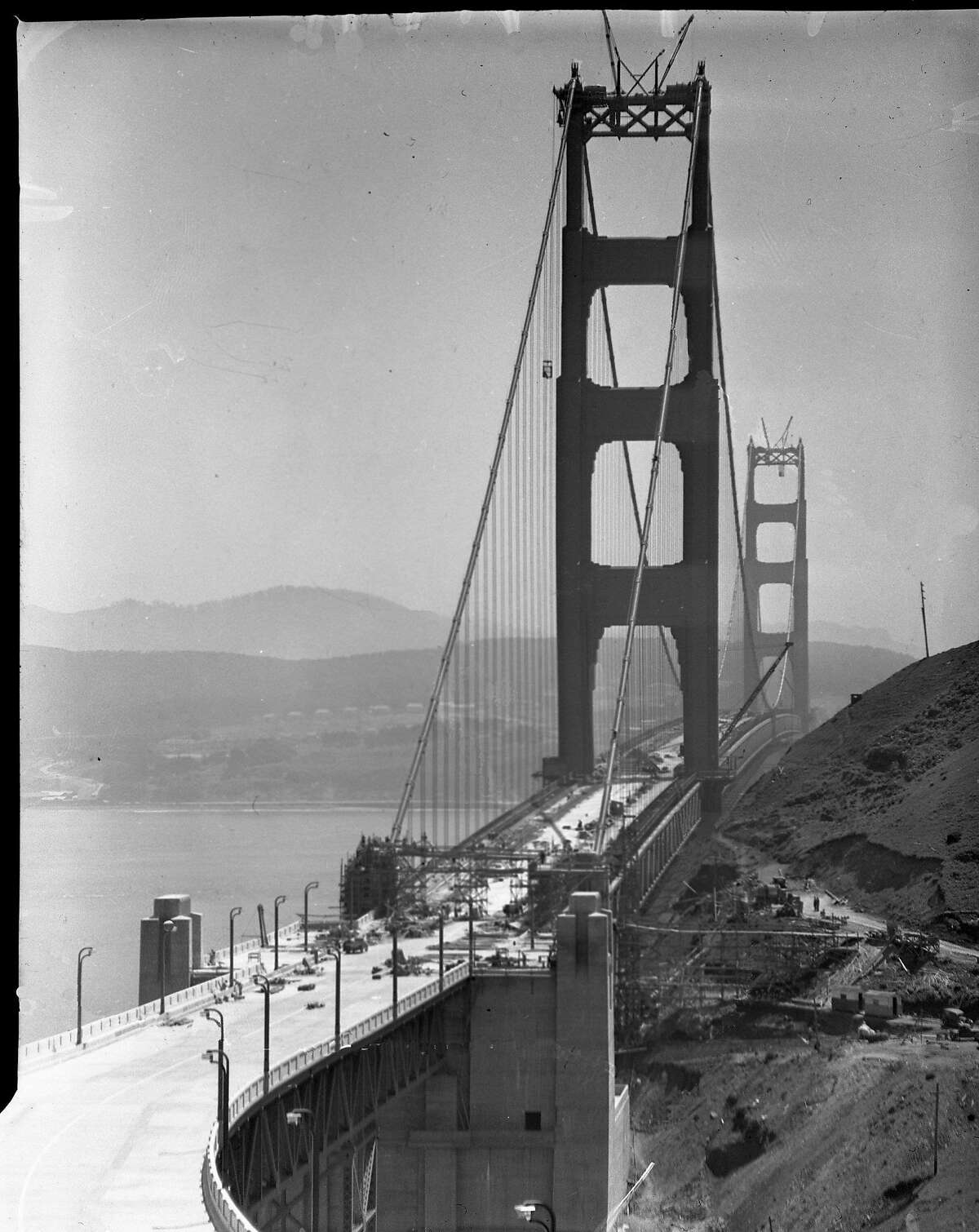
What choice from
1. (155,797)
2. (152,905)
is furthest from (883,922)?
(155,797)

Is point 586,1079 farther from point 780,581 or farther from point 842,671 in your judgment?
point 780,581

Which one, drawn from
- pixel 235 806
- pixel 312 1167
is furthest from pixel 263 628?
pixel 312 1167

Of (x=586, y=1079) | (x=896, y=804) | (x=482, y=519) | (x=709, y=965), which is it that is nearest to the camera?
(x=586, y=1079)

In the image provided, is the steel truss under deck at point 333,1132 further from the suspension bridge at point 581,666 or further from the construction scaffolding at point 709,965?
the construction scaffolding at point 709,965

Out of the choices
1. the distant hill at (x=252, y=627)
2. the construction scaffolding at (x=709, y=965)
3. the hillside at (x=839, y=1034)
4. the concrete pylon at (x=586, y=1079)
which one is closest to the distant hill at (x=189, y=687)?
the distant hill at (x=252, y=627)

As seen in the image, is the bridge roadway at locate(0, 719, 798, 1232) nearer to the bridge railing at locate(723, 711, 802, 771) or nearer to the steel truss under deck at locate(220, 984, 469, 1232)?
the steel truss under deck at locate(220, 984, 469, 1232)
